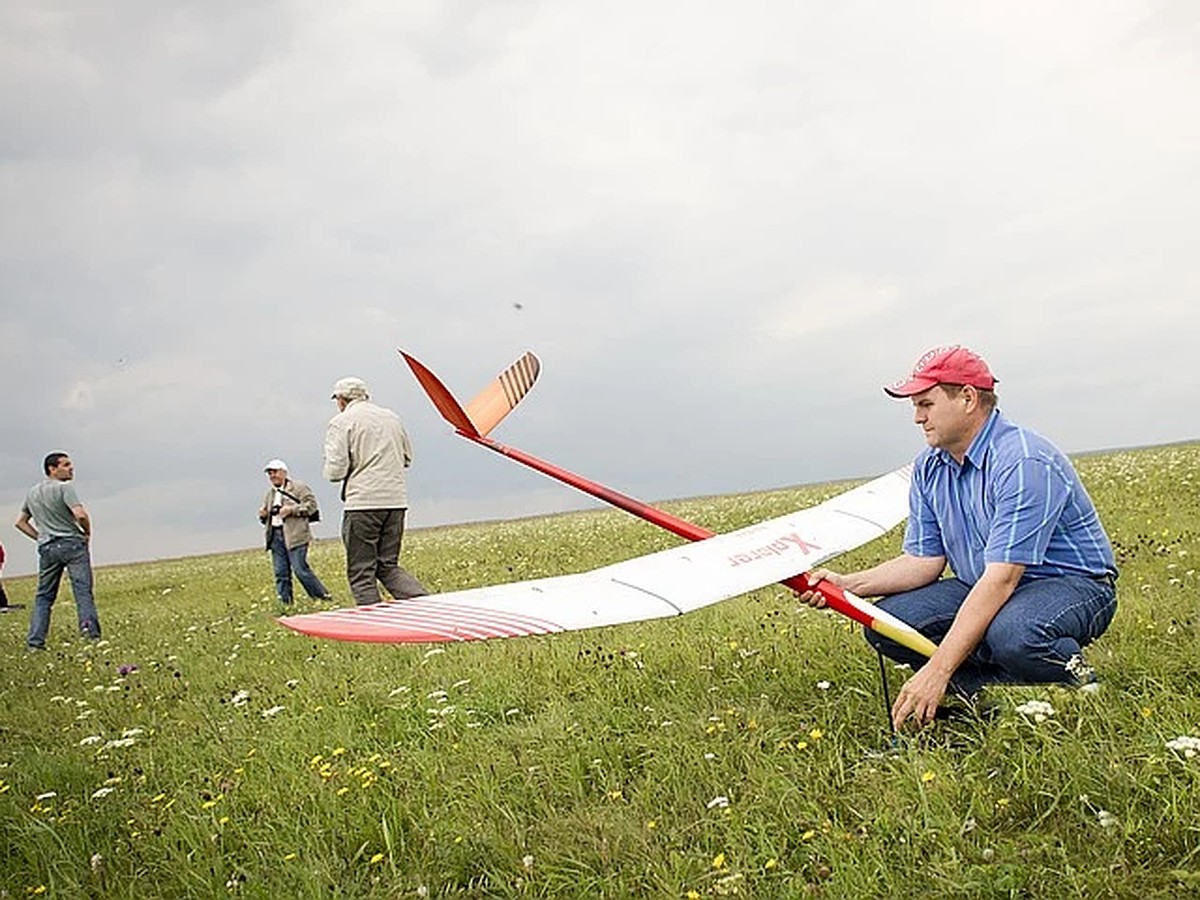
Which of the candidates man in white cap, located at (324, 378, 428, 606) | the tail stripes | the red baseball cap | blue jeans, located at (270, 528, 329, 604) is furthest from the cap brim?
blue jeans, located at (270, 528, 329, 604)

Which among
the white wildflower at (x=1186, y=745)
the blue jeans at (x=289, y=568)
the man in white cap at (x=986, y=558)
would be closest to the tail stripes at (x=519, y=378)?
the man in white cap at (x=986, y=558)

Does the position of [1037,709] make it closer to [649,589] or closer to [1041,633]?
[1041,633]

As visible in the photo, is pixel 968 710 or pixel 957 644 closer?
pixel 957 644

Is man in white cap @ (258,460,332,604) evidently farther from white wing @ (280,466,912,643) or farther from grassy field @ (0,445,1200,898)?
white wing @ (280,466,912,643)

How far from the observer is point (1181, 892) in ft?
10.8

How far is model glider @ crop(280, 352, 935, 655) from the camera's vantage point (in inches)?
167

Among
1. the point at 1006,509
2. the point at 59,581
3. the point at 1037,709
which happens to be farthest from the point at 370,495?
the point at 1037,709

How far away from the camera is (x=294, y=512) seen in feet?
47.3

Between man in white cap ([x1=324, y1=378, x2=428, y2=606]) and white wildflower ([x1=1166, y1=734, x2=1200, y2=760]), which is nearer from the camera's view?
white wildflower ([x1=1166, y1=734, x2=1200, y2=760])

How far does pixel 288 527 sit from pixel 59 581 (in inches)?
117

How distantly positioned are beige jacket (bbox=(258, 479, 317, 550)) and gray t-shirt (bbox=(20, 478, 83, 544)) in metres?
2.61

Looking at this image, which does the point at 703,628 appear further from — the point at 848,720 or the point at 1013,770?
the point at 1013,770

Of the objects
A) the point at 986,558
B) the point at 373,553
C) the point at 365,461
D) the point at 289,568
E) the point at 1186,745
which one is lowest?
the point at 1186,745

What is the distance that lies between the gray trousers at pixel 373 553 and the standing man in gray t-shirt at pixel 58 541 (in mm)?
4694
